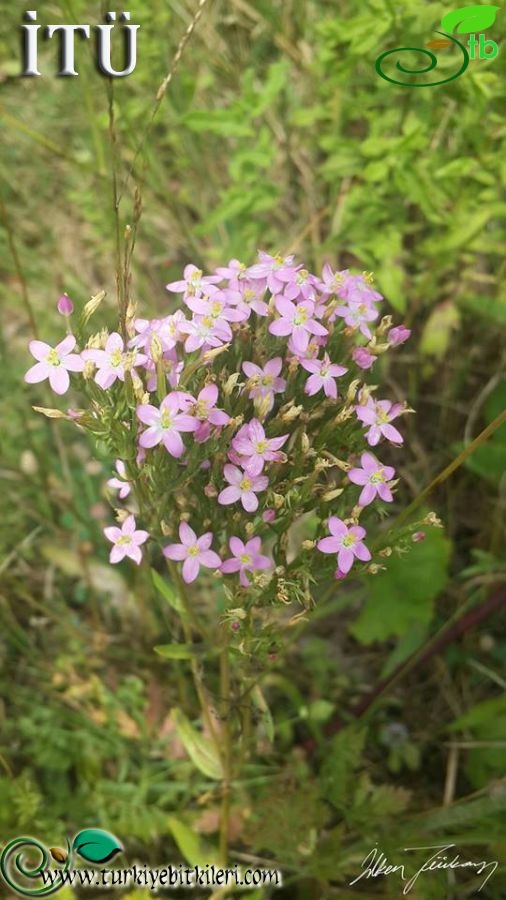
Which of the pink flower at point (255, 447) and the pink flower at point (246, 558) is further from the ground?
the pink flower at point (255, 447)

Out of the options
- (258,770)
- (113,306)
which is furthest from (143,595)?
(113,306)

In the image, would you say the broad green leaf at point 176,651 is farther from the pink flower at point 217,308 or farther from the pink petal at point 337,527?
the pink flower at point 217,308

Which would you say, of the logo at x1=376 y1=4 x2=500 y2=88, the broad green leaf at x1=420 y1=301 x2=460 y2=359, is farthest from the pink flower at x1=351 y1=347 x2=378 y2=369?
the broad green leaf at x1=420 y1=301 x2=460 y2=359

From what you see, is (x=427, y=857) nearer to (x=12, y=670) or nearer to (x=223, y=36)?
(x=12, y=670)

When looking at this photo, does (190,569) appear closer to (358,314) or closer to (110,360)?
(110,360)

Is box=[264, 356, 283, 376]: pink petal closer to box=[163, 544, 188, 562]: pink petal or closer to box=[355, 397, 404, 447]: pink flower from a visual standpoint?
box=[355, 397, 404, 447]: pink flower

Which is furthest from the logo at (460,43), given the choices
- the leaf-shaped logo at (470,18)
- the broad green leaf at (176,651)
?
the broad green leaf at (176,651)

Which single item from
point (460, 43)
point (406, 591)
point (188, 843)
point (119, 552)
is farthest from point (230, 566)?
point (460, 43)
